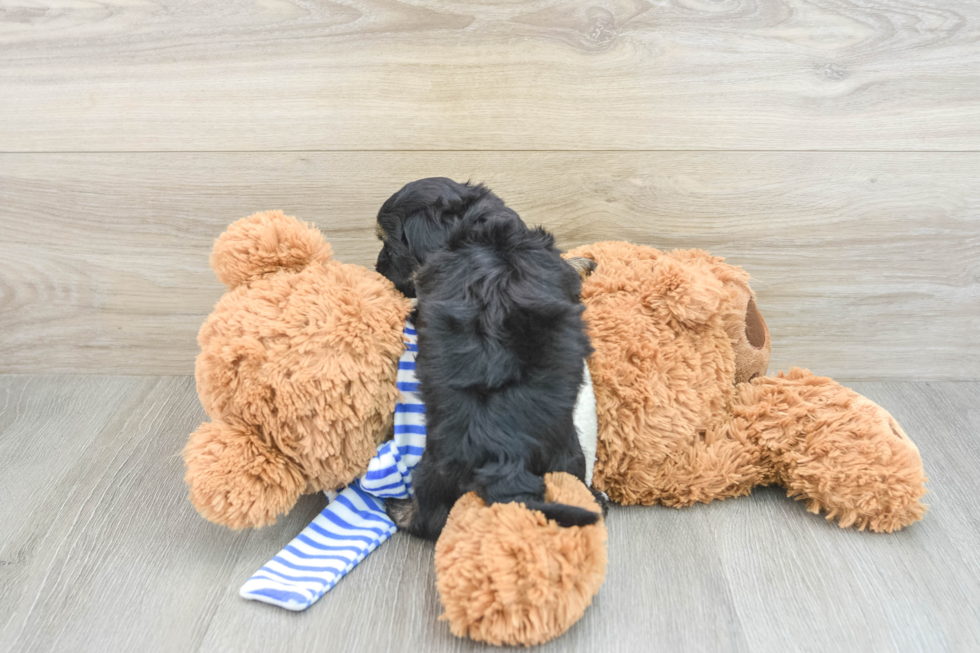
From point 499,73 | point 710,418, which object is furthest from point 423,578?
point 499,73

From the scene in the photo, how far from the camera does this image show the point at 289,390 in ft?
2.38

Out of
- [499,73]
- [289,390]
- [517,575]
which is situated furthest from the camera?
[499,73]

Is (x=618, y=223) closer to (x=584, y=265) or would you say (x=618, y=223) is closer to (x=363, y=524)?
(x=584, y=265)

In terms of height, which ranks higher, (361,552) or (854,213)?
(854,213)

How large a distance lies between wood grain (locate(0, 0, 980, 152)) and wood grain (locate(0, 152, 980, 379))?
0.03 meters

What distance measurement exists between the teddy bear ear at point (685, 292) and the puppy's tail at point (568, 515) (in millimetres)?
287

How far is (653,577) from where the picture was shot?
75cm

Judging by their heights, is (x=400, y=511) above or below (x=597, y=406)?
below

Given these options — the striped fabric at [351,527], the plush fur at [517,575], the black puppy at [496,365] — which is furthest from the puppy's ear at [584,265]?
the plush fur at [517,575]

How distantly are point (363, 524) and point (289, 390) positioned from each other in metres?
0.19

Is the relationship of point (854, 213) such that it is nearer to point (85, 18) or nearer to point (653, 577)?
point (653, 577)

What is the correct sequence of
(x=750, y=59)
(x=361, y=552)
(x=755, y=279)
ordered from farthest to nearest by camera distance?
1. (x=755, y=279)
2. (x=750, y=59)
3. (x=361, y=552)

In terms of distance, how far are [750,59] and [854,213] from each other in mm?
288

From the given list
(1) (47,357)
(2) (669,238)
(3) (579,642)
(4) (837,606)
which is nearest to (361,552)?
(3) (579,642)
